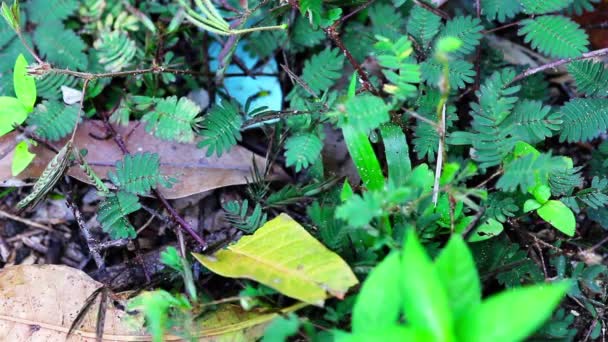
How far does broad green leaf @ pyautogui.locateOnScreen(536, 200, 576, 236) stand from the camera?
181cm

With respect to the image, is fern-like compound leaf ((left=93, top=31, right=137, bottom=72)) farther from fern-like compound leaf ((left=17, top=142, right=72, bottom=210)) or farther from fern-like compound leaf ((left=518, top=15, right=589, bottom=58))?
fern-like compound leaf ((left=518, top=15, right=589, bottom=58))

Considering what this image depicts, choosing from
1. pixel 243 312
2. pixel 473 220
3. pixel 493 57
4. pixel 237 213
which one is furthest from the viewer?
pixel 493 57

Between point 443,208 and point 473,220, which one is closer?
point 473,220

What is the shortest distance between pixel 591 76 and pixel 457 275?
42.0 inches

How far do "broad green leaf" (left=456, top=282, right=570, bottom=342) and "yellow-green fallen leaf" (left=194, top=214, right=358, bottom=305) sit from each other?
46 cm

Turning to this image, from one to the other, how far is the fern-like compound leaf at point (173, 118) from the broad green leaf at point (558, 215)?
3.76 feet

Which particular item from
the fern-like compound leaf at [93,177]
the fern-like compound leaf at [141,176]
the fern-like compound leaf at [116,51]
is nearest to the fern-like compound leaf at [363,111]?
the fern-like compound leaf at [141,176]

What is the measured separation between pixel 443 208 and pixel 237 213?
25.4 inches

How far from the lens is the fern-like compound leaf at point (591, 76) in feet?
6.50

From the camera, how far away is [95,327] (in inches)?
71.7

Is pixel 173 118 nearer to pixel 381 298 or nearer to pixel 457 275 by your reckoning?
pixel 381 298

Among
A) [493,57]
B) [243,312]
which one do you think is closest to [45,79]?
[243,312]

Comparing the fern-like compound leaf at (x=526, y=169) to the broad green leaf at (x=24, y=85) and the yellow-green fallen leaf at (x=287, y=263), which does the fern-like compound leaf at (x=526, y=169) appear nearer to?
the yellow-green fallen leaf at (x=287, y=263)

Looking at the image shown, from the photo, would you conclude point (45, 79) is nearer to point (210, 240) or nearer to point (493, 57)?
point (210, 240)
